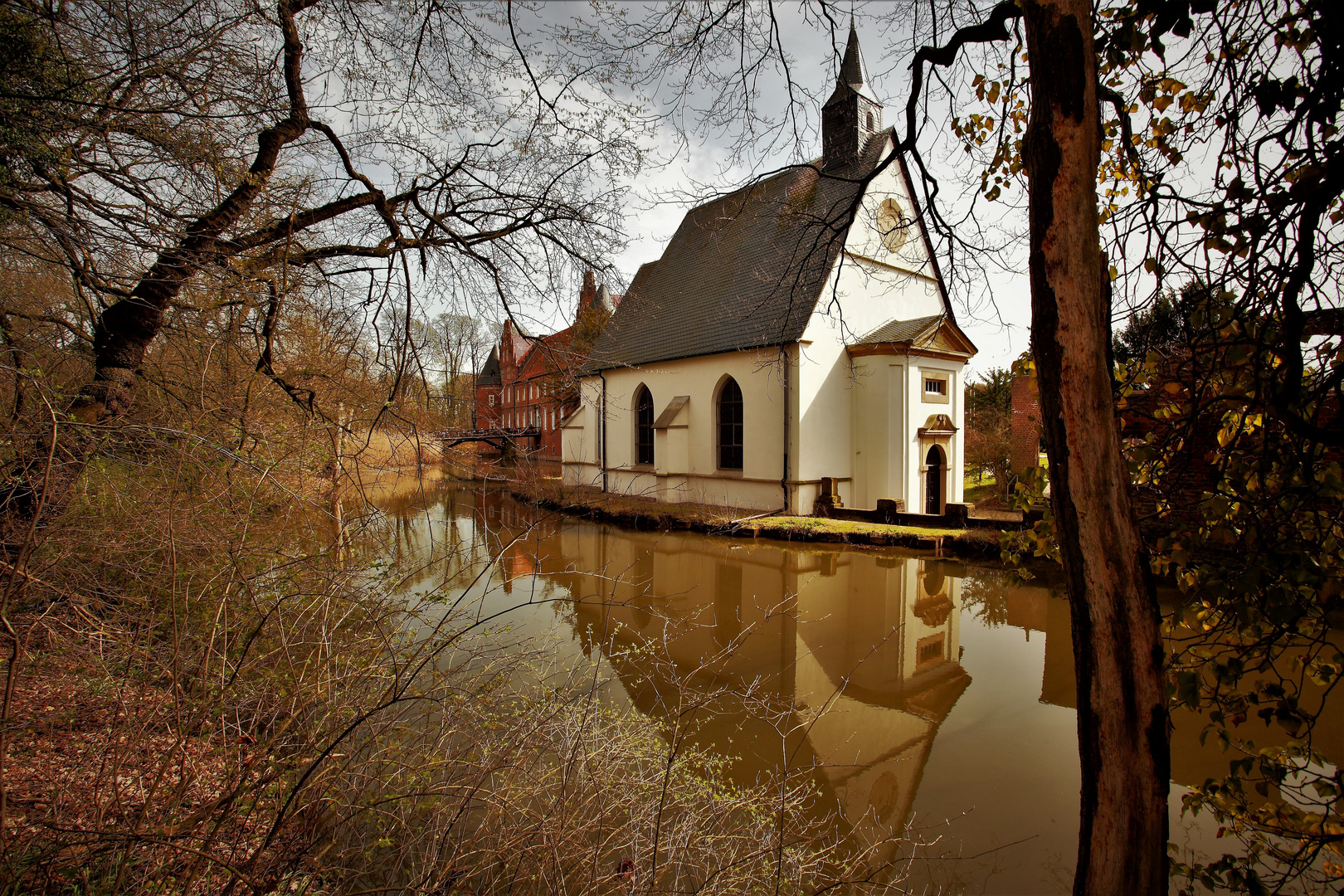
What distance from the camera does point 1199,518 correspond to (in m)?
1.99

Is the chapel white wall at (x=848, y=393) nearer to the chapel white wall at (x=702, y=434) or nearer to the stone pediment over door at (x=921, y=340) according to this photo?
the stone pediment over door at (x=921, y=340)

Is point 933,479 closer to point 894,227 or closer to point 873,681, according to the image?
point 873,681

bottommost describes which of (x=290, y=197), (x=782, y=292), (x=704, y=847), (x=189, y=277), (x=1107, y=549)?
(x=704, y=847)

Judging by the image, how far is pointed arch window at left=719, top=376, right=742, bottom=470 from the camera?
47.5ft

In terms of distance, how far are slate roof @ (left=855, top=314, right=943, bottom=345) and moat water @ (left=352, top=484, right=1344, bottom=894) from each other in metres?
5.51

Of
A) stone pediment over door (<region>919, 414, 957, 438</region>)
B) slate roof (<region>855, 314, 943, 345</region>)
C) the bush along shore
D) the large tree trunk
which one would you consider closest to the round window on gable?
the large tree trunk

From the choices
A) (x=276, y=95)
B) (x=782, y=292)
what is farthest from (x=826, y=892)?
(x=782, y=292)

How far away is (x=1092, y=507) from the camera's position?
1.63 m

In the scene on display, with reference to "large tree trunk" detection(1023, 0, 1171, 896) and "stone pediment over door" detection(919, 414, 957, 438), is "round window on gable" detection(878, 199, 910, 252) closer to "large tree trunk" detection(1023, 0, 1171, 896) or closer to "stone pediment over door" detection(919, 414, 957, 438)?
"large tree trunk" detection(1023, 0, 1171, 896)

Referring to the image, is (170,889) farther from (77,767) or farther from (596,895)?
(596,895)

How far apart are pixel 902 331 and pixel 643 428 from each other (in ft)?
24.4

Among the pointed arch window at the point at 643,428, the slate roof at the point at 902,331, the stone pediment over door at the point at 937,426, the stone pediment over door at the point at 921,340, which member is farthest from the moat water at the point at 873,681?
the pointed arch window at the point at 643,428

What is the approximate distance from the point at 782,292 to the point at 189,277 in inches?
376

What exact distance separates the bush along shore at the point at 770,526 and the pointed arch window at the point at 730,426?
1258mm
